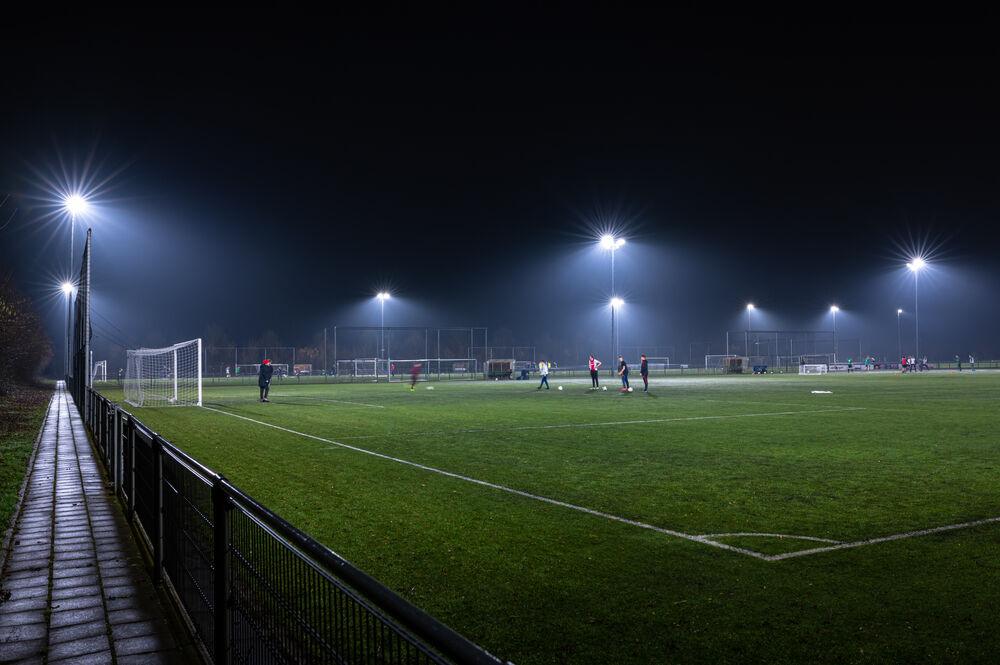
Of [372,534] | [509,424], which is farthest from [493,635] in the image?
[509,424]

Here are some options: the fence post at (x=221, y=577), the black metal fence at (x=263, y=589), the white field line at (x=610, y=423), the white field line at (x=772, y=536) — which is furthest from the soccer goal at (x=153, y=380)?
the fence post at (x=221, y=577)

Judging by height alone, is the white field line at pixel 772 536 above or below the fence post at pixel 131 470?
below

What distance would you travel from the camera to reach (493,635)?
409cm

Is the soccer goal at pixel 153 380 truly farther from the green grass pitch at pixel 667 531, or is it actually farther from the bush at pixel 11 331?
the green grass pitch at pixel 667 531

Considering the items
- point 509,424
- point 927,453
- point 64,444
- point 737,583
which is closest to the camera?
point 737,583

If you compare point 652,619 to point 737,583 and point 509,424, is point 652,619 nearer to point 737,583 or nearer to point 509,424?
point 737,583

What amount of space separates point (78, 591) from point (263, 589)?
2955 mm

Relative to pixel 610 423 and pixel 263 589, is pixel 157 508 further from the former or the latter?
pixel 610 423

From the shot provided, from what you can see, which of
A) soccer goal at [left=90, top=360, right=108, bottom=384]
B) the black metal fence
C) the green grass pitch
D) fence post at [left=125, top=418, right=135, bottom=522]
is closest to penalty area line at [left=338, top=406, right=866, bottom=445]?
the green grass pitch

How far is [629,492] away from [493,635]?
15.2 ft

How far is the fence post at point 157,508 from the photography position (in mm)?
5324

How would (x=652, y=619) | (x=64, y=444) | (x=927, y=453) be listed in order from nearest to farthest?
(x=652, y=619), (x=927, y=453), (x=64, y=444)

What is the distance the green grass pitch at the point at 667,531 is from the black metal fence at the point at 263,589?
137 cm

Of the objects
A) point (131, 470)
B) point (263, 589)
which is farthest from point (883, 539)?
point (131, 470)
